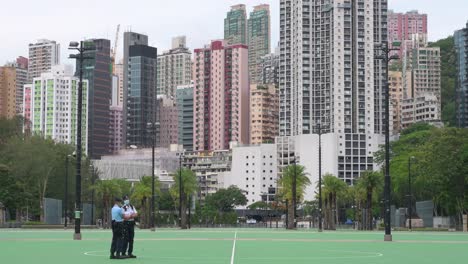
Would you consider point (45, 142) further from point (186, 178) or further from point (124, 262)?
point (124, 262)

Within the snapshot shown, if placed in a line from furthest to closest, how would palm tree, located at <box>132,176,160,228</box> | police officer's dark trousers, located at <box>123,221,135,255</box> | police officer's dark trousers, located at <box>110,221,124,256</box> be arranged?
1. palm tree, located at <box>132,176,160,228</box>
2. police officer's dark trousers, located at <box>123,221,135,255</box>
3. police officer's dark trousers, located at <box>110,221,124,256</box>

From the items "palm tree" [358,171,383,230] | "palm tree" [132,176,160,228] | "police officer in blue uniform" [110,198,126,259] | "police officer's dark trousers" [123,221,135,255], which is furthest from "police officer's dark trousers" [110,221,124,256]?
"palm tree" [358,171,383,230]

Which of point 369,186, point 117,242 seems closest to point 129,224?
point 117,242

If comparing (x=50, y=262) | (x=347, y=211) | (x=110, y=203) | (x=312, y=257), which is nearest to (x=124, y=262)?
(x=50, y=262)

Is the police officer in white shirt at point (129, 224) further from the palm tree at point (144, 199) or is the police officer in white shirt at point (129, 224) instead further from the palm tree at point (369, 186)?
the palm tree at point (369, 186)

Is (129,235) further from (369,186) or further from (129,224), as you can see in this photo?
(369,186)

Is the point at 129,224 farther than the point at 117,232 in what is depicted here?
Yes

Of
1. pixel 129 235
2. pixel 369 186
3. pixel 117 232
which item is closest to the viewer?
pixel 117 232

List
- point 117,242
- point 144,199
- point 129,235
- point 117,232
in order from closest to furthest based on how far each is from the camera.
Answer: point 117,242 → point 117,232 → point 129,235 → point 144,199

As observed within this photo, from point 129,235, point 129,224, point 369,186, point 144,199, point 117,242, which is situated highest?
point 369,186

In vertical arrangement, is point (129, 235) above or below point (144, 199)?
below

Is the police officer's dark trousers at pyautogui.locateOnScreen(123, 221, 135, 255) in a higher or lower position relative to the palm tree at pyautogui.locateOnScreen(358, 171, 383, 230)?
lower

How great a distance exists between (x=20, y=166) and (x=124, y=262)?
308ft

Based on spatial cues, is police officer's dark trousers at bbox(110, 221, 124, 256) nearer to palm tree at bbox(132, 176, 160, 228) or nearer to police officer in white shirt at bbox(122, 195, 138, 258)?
police officer in white shirt at bbox(122, 195, 138, 258)
